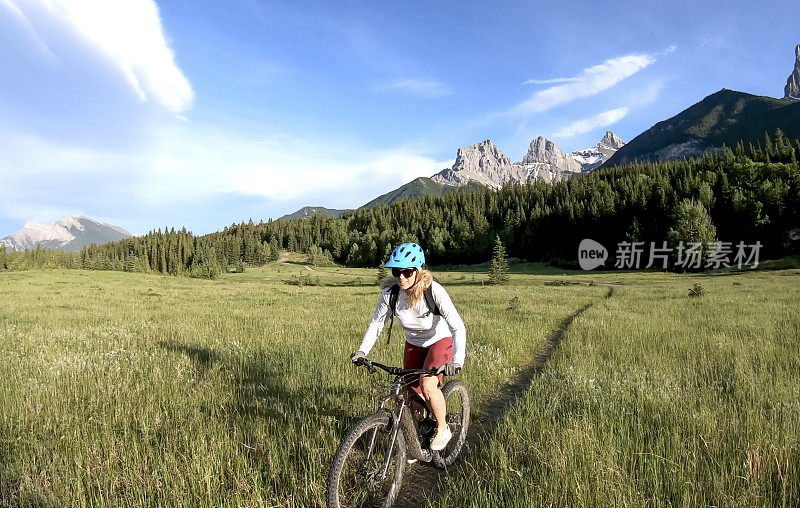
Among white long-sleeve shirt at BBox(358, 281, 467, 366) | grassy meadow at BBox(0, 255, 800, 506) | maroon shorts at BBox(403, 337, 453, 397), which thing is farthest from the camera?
maroon shorts at BBox(403, 337, 453, 397)

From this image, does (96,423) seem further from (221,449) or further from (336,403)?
(336,403)

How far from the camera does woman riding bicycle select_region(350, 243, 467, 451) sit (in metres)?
4.40

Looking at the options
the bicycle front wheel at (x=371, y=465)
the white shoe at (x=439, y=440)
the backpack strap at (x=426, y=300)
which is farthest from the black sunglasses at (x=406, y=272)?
the white shoe at (x=439, y=440)

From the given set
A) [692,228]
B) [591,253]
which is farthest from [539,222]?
[692,228]

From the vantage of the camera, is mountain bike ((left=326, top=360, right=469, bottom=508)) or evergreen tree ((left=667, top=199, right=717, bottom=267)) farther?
evergreen tree ((left=667, top=199, right=717, bottom=267))

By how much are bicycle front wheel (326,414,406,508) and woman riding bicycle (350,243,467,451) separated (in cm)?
54

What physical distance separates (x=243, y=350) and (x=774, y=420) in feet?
36.7

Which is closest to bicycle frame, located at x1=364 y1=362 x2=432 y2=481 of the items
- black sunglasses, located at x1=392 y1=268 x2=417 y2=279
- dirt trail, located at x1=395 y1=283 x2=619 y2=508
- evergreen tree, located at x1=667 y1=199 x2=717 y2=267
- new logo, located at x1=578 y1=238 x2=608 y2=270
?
dirt trail, located at x1=395 y1=283 x2=619 y2=508

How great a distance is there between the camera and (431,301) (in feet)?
15.2

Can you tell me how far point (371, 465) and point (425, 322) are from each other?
A: 1.71 meters

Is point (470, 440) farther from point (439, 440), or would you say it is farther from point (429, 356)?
point (429, 356)

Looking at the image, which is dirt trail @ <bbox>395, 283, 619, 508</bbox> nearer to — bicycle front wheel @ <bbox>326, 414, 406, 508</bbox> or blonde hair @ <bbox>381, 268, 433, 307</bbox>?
bicycle front wheel @ <bbox>326, 414, 406, 508</bbox>

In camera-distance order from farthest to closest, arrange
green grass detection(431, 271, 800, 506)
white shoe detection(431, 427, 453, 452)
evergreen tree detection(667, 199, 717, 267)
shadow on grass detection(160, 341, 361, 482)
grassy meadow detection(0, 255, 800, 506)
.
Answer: evergreen tree detection(667, 199, 717, 267), shadow on grass detection(160, 341, 361, 482), white shoe detection(431, 427, 453, 452), grassy meadow detection(0, 255, 800, 506), green grass detection(431, 271, 800, 506)

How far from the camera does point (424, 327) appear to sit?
479 cm
